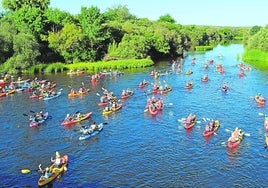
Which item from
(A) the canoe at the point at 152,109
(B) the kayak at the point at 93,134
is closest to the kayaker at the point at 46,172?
(B) the kayak at the point at 93,134

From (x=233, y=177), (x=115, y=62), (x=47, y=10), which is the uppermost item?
(x=47, y=10)

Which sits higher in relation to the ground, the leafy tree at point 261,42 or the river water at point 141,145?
the leafy tree at point 261,42

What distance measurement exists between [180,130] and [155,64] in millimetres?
62901

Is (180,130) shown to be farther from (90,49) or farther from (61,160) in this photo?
(90,49)

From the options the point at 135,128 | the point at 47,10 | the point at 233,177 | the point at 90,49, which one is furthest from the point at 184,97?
the point at 47,10

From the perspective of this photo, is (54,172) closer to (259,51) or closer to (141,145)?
(141,145)

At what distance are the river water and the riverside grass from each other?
87.3ft

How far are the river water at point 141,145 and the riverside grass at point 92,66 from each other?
1047 inches

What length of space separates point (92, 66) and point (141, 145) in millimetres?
56870

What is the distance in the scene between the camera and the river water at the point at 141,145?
34.0 meters

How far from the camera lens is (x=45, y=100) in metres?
61.9

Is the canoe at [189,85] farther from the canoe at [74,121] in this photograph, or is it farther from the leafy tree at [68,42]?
the leafy tree at [68,42]

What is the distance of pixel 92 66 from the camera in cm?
9625

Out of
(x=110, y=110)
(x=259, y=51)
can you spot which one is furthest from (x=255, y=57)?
(x=110, y=110)
